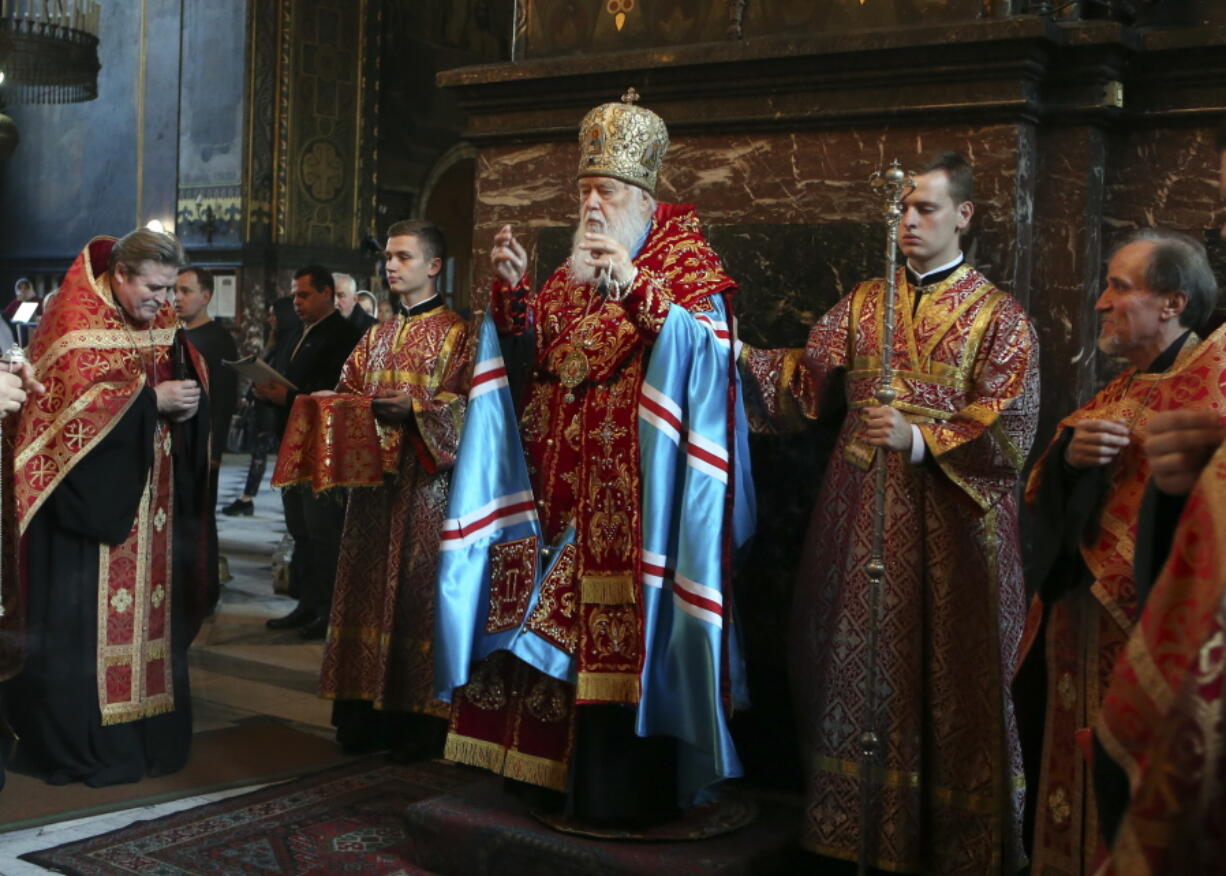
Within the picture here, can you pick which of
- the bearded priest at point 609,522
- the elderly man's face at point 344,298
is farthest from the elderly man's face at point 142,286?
the elderly man's face at point 344,298

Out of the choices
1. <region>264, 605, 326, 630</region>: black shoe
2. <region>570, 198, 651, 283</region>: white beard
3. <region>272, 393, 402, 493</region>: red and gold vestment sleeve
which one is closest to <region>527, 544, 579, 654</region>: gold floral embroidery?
<region>570, 198, 651, 283</region>: white beard

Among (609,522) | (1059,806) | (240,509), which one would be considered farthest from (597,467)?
(240,509)

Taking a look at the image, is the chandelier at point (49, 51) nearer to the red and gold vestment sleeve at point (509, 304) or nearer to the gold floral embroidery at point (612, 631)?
the red and gold vestment sleeve at point (509, 304)

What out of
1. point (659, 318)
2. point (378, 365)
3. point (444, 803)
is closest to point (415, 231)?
point (378, 365)

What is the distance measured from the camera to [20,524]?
4336mm

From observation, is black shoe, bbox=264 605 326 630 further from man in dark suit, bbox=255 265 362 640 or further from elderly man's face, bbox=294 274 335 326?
elderly man's face, bbox=294 274 335 326

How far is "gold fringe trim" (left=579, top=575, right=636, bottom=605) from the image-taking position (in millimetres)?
3570

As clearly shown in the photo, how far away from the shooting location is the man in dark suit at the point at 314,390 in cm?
639

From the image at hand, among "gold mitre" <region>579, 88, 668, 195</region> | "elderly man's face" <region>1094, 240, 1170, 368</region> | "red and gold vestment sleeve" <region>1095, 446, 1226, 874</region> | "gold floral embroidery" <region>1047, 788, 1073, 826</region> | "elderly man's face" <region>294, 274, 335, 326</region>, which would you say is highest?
"gold mitre" <region>579, 88, 668, 195</region>

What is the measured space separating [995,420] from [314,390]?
3.88 m

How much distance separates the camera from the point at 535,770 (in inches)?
143

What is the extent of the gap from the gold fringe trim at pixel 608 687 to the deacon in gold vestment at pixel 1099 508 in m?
0.99

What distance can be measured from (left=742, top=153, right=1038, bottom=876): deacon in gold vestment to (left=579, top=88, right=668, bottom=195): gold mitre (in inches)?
27.4

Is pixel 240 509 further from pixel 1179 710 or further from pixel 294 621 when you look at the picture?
pixel 1179 710
